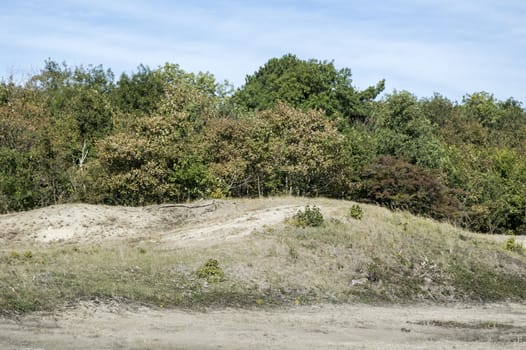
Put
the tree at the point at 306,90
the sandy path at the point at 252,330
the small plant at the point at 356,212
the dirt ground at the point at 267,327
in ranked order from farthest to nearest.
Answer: the tree at the point at 306,90
the small plant at the point at 356,212
the dirt ground at the point at 267,327
the sandy path at the point at 252,330

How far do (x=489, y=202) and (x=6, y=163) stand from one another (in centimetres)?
3517

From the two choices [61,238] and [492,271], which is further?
[61,238]

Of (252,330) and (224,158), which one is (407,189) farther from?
(252,330)

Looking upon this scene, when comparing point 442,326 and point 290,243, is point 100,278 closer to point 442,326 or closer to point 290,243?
point 290,243

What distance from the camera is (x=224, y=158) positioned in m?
45.7

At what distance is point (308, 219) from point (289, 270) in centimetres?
521

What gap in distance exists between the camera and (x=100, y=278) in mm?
22922

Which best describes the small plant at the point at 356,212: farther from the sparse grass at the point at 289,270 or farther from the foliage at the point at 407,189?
the foliage at the point at 407,189

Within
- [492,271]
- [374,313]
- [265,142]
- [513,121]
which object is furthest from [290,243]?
[513,121]

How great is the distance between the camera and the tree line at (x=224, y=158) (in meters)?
42.2

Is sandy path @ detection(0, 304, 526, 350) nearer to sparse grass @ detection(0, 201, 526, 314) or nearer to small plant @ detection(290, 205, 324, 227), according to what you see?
sparse grass @ detection(0, 201, 526, 314)

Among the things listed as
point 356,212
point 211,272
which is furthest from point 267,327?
point 356,212

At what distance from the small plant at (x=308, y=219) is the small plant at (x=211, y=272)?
697cm

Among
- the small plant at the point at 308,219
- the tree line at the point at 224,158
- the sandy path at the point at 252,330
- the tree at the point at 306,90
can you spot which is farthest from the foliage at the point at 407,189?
the sandy path at the point at 252,330
